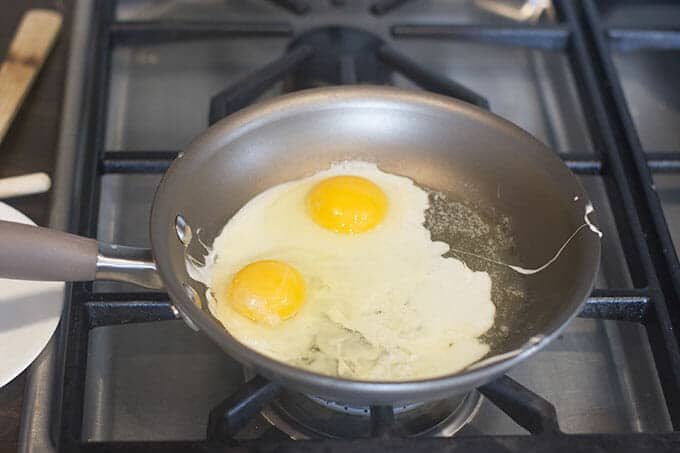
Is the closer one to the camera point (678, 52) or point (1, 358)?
point (1, 358)

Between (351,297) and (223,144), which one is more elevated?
(223,144)

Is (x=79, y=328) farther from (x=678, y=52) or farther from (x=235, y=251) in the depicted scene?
(x=678, y=52)

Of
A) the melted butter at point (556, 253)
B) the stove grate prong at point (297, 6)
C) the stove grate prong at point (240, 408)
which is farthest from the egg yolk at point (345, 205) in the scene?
the stove grate prong at point (297, 6)

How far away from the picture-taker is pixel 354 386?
2.14ft

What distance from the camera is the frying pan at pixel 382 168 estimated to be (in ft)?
2.26

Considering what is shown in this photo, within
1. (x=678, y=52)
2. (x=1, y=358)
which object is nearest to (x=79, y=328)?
(x=1, y=358)

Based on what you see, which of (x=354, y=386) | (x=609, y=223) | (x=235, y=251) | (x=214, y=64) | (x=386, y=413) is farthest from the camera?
(x=214, y=64)

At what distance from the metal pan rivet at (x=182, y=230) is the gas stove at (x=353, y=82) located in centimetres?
7

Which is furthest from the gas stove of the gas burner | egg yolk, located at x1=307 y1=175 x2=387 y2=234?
egg yolk, located at x1=307 y1=175 x2=387 y2=234

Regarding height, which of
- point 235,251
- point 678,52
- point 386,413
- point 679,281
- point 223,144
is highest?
point 678,52

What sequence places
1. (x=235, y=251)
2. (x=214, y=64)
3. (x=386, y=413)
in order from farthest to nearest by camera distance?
(x=214, y=64), (x=235, y=251), (x=386, y=413)

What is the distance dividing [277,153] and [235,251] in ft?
0.51

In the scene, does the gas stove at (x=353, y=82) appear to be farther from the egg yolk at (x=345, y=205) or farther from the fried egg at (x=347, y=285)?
→ the egg yolk at (x=345, y=205)

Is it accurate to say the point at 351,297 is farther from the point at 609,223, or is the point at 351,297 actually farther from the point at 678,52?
the point at 678,52
